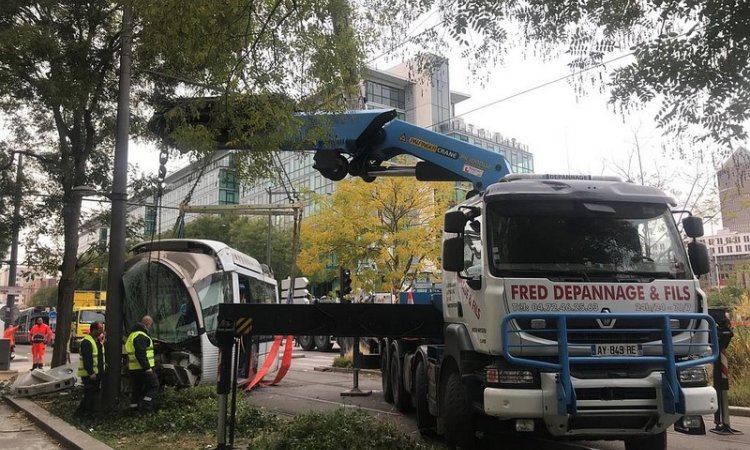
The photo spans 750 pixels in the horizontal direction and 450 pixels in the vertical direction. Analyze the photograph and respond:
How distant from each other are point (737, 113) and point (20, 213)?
14.9 metres

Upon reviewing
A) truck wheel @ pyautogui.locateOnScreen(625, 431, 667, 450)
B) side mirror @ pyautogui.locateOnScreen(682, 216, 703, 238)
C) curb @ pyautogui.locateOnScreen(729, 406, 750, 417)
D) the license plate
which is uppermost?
side mirror @ pyautogui.locateOnScreen(682, 216, 703, 238)

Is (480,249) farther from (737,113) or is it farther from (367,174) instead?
(367,174)

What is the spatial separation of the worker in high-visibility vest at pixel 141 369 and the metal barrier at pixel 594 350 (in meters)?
6.56

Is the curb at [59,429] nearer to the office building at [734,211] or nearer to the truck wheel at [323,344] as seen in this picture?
the office building at [734,211]

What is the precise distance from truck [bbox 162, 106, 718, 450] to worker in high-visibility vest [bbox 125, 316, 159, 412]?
130 inches

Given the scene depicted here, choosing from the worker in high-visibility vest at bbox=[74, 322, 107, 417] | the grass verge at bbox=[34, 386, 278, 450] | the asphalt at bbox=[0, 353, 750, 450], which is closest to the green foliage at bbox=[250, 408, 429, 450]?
the grass verge at bbox=[34, 386, 278, 450]

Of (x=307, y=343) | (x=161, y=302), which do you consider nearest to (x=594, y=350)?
(x=161, y=302)

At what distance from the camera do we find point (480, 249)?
21.7 feet

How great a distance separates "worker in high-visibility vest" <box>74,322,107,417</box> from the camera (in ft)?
32.6

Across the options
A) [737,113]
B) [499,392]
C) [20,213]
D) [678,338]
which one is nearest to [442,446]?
[499,392]

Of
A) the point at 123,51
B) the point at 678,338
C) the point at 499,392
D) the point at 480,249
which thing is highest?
the point at 123,51

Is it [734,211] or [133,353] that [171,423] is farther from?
[734,211]

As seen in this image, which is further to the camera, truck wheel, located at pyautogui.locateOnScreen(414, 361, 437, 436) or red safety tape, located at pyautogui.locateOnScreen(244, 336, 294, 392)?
red safety tape, located at pyautogui.locateOnScreen(244, 336, 294, 392)

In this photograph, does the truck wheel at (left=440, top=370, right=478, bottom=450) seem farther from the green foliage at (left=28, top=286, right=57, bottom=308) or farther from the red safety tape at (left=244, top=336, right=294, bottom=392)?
the green foliage at (left=28, top=286, right=57, bottom=308)
